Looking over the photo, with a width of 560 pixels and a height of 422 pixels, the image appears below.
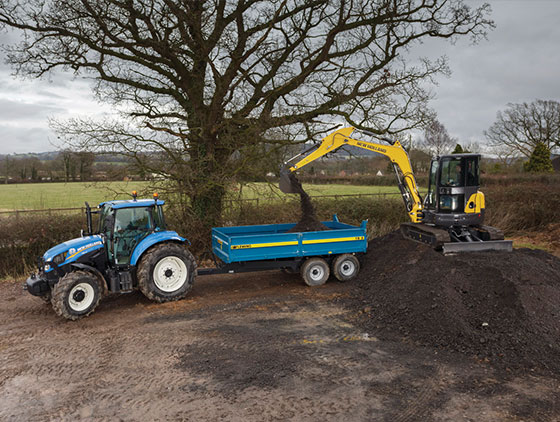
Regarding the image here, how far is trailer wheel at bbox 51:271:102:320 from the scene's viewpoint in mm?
7543

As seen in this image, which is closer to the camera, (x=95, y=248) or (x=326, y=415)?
(x=326, y=415)

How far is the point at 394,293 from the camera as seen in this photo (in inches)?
336

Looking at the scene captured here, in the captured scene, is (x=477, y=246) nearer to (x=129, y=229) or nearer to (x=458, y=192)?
(x=458, y=192)

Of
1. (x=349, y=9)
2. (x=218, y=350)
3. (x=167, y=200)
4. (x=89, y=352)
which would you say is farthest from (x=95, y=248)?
(x=349, y=9)

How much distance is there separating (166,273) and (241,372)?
11.2 ft

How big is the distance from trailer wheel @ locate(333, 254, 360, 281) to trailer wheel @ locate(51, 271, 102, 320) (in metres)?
4.91

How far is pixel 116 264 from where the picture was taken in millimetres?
8328

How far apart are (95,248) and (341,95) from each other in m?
8.58

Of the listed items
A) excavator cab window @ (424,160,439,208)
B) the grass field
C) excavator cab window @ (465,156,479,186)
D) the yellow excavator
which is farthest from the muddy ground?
excavator cab window @ (465,156,479,186)

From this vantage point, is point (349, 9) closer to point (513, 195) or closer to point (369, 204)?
point (369, 204)

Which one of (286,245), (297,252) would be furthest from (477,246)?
(286,245)

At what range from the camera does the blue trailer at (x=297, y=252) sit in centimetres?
927

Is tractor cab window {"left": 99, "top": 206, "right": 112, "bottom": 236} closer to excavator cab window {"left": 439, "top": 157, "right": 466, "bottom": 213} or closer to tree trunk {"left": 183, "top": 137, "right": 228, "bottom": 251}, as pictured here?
tree trunk {"left": 183, "top": 137, "right": 228, "bottom": 251}

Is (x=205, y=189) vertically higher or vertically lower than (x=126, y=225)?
higher
